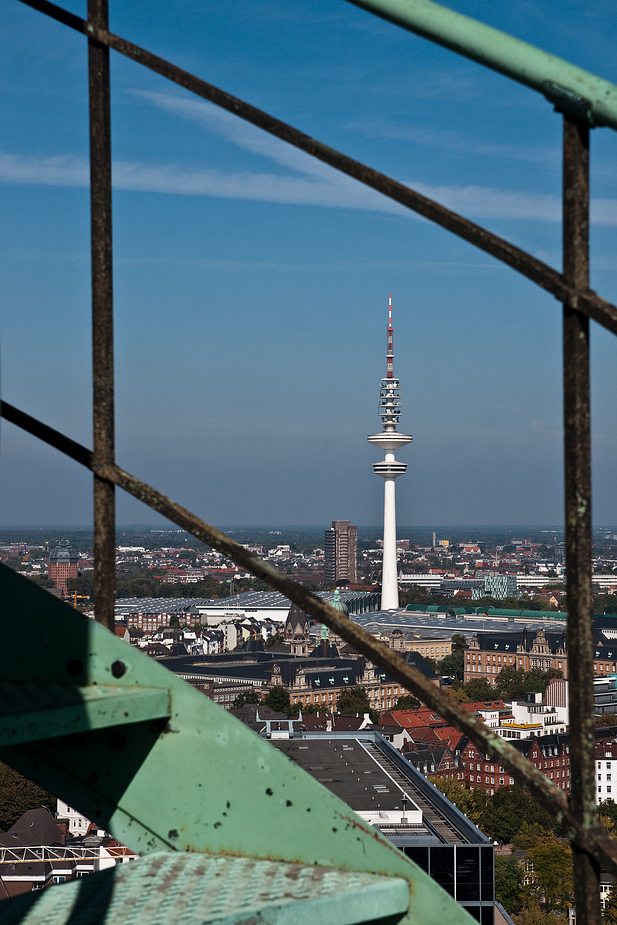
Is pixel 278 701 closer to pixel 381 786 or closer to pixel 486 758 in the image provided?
pixel 486 758

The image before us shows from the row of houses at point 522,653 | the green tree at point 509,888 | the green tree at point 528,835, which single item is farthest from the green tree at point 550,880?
→ the row of houses at point 522,653

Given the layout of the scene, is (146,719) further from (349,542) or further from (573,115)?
(349,542)

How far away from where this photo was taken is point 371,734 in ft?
84.2

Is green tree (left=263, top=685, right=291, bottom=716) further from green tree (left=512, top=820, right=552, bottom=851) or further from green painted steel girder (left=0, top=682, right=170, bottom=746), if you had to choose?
green painted steel girder (left=0, top=682, right=170, bottom=746)

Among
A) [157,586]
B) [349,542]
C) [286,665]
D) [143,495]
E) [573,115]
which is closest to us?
[573,115]

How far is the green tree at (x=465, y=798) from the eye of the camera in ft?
85.6

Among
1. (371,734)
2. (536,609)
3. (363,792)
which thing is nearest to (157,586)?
(536,609)

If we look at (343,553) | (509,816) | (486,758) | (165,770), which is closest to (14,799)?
(509,816)

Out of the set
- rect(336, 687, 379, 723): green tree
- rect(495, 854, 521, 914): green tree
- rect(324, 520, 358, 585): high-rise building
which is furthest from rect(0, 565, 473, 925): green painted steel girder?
rect(324, 520, 358, 585): high-rise building

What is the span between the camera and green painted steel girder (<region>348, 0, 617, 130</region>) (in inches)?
46.4

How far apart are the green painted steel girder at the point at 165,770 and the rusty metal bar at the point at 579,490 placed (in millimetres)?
319

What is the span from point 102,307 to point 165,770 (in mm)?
727

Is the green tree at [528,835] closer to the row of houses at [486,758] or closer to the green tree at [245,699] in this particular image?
the row of houses at [486,758]

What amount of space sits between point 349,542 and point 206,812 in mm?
108093
